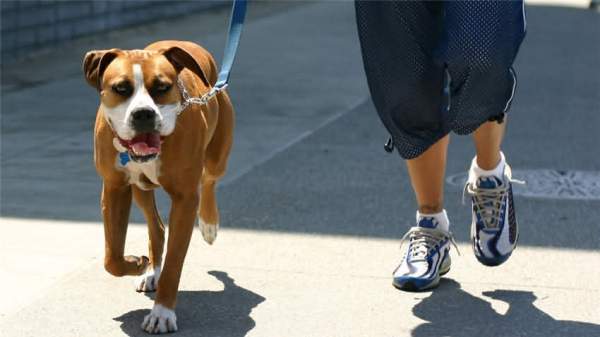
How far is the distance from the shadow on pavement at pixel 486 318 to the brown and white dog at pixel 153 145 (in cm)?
91

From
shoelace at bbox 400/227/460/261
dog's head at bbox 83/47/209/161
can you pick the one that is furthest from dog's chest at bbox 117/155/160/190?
shoelace at bbox 400/227/460/261

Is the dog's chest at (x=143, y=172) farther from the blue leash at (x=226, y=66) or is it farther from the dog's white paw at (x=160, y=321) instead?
the dog's white paw at (x=160, y=321)

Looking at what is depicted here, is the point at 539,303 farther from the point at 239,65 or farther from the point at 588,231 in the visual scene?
the point at 239,65

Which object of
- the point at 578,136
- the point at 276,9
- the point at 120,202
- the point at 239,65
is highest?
the point at 120,202

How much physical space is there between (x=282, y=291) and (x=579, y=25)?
11.5 metres

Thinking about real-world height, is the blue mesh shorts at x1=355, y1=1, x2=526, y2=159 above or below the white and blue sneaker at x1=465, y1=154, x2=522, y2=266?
above

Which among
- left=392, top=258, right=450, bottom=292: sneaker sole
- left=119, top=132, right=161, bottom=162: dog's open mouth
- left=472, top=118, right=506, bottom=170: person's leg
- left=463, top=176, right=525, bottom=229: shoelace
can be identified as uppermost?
left=119, top=132, right=161, bottom=162: dog's open mouth

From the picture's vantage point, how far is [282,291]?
4.88 m

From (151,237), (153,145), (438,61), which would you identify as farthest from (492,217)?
(153,145)

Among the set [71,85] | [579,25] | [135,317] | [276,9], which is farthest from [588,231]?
[276,9]

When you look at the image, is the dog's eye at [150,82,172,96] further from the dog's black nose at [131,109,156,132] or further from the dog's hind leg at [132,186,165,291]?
the dog's hind leg at [132,186,165,291]

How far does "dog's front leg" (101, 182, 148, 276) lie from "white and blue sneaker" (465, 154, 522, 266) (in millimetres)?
1440

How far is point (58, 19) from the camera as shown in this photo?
1220cm

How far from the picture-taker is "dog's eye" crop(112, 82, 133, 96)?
156 inches
